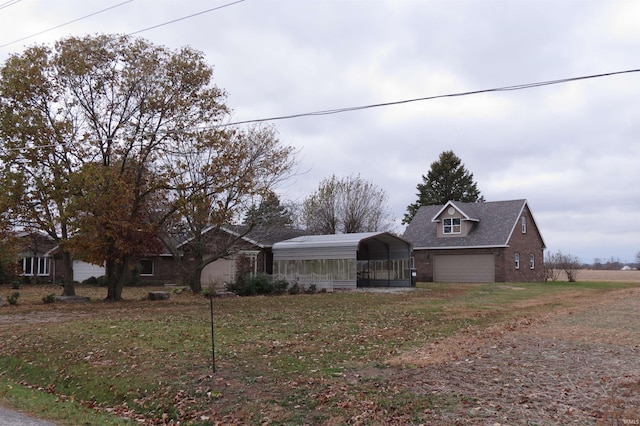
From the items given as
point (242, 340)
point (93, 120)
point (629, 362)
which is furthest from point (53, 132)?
point (629, 362)

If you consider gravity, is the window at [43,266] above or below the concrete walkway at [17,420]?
above

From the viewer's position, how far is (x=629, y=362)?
9.65m

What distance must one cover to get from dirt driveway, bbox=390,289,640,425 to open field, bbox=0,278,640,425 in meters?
0.02

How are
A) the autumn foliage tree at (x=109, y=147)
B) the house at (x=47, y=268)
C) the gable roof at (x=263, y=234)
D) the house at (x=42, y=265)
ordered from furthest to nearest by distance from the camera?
the house at (x=42, y=265) → the house at (x=47, y=268) → the gable roof at (x=263, y=234) → the autumn foliage tree at (x=109, y=147)

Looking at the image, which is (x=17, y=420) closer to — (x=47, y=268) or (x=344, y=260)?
(x=344, y=260)

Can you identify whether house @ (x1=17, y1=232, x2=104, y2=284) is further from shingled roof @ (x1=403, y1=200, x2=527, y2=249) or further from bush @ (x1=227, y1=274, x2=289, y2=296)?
shingled roof @ (x1=403, y1=200, x2=527, y2=249)

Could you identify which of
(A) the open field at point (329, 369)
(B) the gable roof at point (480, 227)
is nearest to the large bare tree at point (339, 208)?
(B) the gable roof at point (480, 227)

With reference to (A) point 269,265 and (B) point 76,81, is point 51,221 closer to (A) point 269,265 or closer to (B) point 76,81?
(B) point 76,81

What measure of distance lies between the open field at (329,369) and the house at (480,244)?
2248 cm

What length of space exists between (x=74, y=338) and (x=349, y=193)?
3747cm

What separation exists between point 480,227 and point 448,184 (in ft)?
73.2

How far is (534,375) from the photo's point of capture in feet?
29.0

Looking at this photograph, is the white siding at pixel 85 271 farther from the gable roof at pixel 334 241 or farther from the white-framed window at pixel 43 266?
the gable roof at pixel 334 241

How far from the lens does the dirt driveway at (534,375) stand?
695cm
